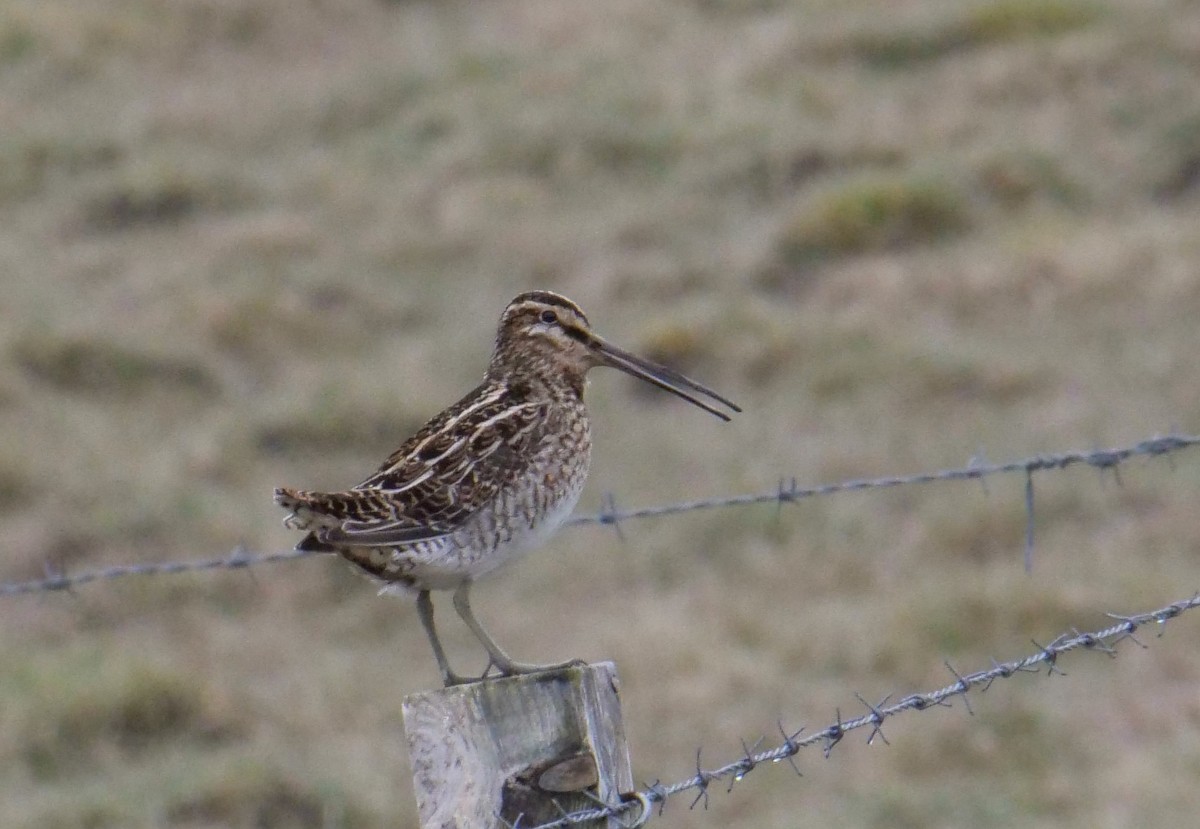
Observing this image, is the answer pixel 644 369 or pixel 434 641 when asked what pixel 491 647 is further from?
pixel 644 369

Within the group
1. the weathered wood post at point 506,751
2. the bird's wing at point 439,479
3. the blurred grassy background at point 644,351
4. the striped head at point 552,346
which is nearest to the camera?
the weathered wood post at point 506,751

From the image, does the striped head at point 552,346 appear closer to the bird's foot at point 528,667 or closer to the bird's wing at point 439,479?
the bird's wing at point 439,479

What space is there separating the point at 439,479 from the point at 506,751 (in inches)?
35.9

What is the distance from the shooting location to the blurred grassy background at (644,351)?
23.8 ft

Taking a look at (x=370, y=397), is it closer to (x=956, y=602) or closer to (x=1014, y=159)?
(x=956, y=602)

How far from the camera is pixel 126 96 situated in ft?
51.1

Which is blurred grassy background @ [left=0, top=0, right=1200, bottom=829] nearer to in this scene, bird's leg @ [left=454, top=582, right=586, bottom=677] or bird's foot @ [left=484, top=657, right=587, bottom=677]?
bird's leg @ [left=454, top=582, right=586, bottom=677]

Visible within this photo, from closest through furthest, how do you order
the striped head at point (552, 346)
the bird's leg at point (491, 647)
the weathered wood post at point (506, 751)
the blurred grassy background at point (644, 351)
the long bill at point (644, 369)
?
the weathered wood post at point (506, 751), the bird's leg at point (491, 647), the long bill at point (644, 369), the striped head at point (552, 346), the blurred grassy background at point (644, 351)

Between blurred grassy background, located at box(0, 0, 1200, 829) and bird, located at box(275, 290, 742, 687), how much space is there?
3.02 meters

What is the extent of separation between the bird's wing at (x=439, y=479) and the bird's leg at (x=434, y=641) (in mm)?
146

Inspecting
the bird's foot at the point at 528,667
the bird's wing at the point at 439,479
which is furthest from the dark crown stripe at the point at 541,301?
the bird's foot at the point at 528,667

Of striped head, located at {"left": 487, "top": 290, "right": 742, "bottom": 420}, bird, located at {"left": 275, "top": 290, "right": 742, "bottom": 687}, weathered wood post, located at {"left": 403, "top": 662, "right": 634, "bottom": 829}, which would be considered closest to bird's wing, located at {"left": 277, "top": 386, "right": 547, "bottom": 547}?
bird, located at {"left": 275, "top": 290, "right": 742, "bottom": 687}

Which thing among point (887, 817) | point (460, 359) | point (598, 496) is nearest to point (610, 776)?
point (887, 817)

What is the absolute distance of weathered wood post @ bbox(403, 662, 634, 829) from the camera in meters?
2.73
